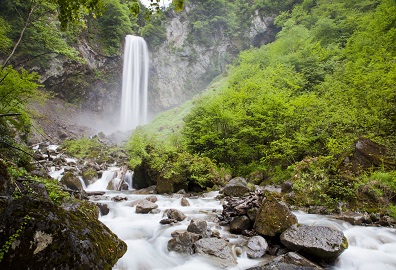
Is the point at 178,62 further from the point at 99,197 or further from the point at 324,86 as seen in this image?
the point at 99,197

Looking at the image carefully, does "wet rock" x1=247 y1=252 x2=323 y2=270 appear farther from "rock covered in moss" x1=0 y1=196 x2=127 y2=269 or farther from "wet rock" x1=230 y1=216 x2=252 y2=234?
A: "rock covered in moss" x1=0 y1=196 x2=127 y2=269

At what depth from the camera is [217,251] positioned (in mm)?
5324

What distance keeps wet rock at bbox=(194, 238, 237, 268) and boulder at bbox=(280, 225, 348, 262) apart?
1213mm

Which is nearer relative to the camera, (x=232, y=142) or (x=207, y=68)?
(x=232, y=142)

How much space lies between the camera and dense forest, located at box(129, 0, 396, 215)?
828 centimetres

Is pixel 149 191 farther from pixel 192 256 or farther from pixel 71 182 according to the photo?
pixel 192 256

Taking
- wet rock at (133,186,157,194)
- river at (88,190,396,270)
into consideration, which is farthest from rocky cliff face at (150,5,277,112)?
river at (88,190,396,270)

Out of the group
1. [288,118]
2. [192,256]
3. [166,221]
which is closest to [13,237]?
[192,256]

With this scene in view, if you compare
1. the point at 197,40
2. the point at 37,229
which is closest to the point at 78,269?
the point at 37,229

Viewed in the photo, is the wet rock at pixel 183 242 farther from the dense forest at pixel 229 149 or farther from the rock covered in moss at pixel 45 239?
the rock covered in moss at pixel 45 239

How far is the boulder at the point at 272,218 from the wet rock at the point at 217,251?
0.96 m

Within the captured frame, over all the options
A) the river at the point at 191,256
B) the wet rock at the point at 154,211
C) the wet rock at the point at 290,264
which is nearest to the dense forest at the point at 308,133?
the river at the point at 191,256

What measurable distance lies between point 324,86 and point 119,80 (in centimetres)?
3125

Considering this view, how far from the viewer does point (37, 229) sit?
107 inches
